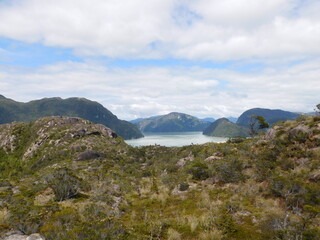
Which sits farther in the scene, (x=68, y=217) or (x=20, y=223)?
(x=68, y=217)

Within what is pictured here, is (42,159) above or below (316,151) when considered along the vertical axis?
below

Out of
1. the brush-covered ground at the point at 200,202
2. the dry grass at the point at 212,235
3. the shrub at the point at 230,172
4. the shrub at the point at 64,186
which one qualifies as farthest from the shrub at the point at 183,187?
the dry grass at the point at 212,235

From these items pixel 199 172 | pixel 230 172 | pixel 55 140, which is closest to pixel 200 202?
pixel 230 172

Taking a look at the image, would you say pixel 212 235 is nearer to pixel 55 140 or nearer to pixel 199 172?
pixel 199 172

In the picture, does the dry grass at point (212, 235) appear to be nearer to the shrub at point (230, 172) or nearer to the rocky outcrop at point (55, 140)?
the shrub at point (230, 172)

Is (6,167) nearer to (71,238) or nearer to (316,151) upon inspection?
(71,238)

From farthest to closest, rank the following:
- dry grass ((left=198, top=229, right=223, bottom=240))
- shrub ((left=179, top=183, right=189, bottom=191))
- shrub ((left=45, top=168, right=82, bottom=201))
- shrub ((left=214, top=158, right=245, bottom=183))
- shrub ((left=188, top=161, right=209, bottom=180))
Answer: shrub ((left=188, top=161, right=209, bottom=180))
shrub ((left=214, top=158, right=245, bottom=183))
shrub ((left=179, top=183, right=189, bottom=191))
shrub ((left=45, top=168, right=82, bottom=201))
dry grass ((left=198, top=229, right=223, bottom=240))

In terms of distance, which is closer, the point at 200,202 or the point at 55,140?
the point at 200,202

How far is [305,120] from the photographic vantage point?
3291 cm

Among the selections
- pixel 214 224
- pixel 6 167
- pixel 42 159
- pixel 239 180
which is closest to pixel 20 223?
pixel 214 224

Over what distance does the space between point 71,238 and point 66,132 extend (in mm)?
108961

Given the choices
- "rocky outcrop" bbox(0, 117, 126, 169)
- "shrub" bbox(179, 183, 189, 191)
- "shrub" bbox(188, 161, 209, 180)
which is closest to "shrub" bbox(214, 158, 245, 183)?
"shrub" bbox(188, 161, 209, 180)

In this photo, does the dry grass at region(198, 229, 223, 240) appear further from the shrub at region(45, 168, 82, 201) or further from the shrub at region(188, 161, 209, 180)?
the shrub at region(188, 161, 209, 180)

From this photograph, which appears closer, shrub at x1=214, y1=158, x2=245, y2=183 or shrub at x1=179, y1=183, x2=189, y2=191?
shrub at x1=179, y1=183, x2=189, y2=191
